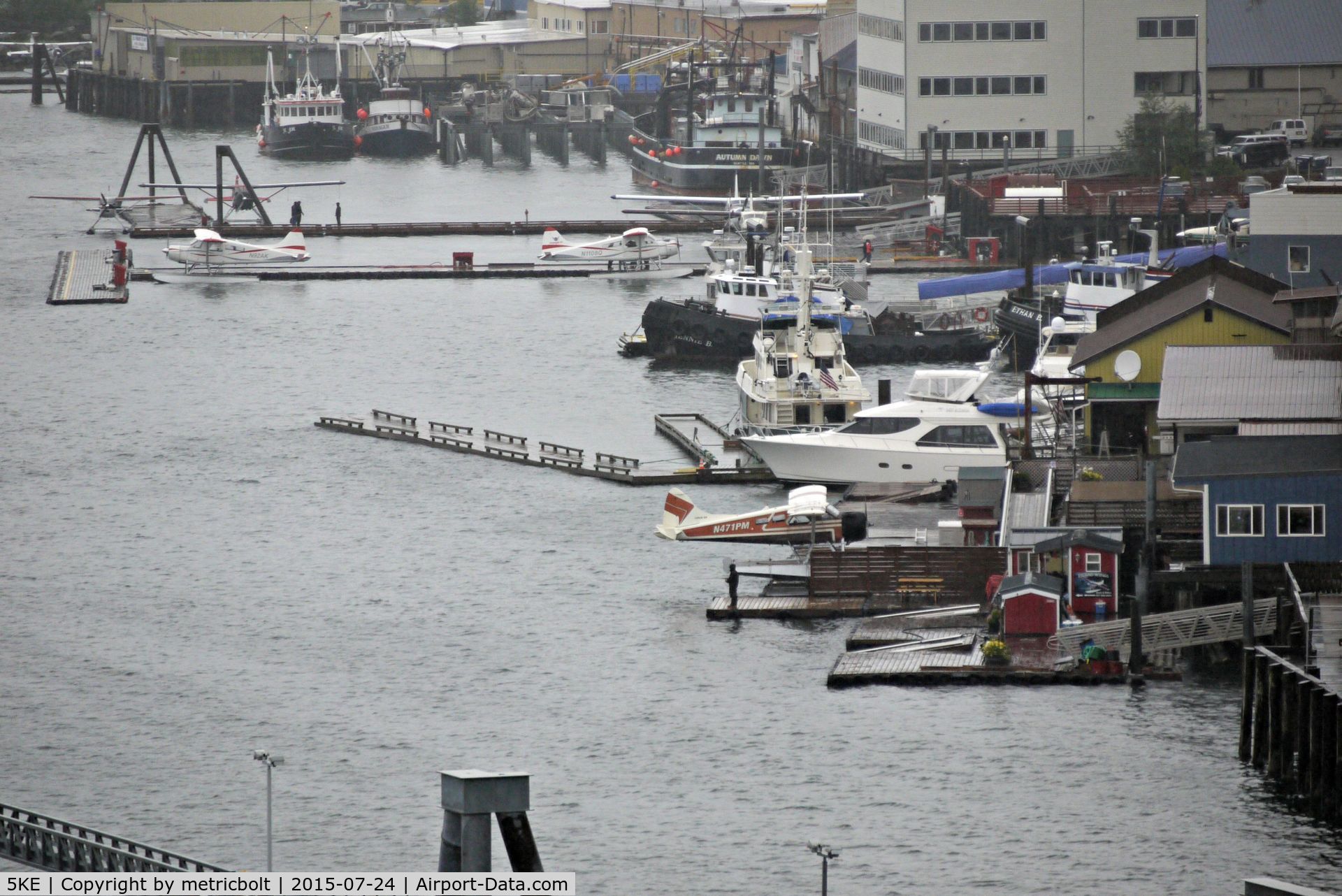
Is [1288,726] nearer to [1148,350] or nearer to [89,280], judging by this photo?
[1148,350]

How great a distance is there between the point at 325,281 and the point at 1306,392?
4861 centimetres

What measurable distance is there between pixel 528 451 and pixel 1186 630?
A: 20724mm

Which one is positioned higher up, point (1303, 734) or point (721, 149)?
point (721, 149)

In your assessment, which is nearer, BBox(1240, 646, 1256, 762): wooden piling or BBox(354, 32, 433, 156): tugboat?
BBox(1240, 646, 1256, 762): wooden piling

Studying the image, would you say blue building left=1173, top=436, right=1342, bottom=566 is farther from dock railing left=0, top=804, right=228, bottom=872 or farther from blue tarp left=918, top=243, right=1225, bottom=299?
blue tarp left=918, top=243, right=1225, bottom=299

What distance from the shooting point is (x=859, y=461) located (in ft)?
146

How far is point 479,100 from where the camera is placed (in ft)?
469

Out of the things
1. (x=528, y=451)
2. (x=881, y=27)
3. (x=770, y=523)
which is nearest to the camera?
(x=770, y=523)

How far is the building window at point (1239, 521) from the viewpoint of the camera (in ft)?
109

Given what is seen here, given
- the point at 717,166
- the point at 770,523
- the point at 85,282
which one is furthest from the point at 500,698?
the point at 717,166

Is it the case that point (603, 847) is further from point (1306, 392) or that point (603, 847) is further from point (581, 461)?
point (581, 461)

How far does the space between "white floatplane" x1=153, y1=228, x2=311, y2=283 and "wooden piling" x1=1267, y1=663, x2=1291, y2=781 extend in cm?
5834

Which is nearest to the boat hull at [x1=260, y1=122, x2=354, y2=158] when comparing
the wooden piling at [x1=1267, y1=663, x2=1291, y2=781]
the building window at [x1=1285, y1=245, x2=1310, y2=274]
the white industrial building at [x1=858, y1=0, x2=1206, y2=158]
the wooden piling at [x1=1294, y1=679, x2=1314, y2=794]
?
the white industrial building at [x1=858, y1=0, x2=1206, y2=158]

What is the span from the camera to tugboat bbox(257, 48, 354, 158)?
420 ft
